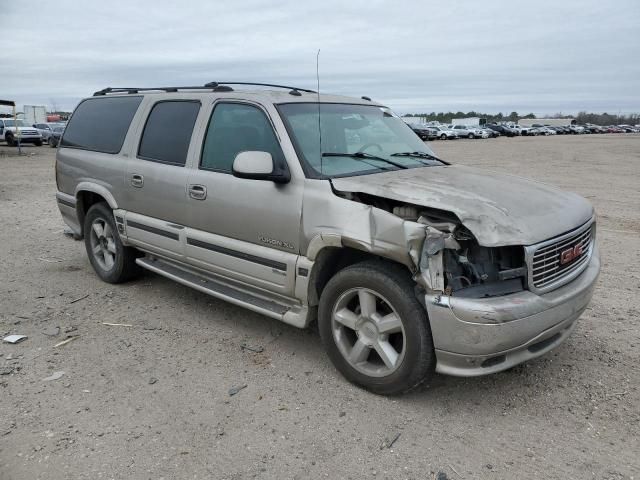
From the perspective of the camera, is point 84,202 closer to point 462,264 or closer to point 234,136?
point 234,136

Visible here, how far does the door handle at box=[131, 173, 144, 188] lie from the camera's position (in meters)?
4.88

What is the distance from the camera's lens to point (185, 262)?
15.2ft

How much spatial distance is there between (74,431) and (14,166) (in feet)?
63.5

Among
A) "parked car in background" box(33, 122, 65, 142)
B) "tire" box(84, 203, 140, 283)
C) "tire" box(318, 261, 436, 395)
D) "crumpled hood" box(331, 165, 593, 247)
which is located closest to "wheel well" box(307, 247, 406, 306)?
"tire" box(318, 261, 436, 395)

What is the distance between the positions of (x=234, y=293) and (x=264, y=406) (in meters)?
1.15

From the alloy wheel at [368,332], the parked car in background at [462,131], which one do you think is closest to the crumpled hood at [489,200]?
the alloy wheel at [368,332]

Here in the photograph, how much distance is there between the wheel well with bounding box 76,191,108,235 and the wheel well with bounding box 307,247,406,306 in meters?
3.19

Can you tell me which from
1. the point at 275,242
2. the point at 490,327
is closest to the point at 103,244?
the point at 275,242

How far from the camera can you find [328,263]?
3652 millimetres

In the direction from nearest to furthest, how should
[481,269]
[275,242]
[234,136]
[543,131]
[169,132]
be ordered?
[481,269] → [275,242] → [234,136] → [169,132] → [543,131]

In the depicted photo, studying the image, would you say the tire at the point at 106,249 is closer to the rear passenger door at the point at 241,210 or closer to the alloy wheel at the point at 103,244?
the alloy wheel at the point at 103,244

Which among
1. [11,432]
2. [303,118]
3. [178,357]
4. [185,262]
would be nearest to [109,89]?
[185,262]

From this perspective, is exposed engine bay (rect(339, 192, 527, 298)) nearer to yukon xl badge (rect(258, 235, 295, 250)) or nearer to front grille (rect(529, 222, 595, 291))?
front grille (rect(529, 222, 595, 291))

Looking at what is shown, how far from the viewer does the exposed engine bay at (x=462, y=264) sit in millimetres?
2984
